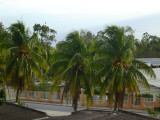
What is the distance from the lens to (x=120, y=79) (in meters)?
14.6

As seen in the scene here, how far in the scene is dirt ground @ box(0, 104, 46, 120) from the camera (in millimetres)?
15594

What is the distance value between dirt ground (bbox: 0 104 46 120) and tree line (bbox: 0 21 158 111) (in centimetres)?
198

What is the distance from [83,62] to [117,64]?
8.17 feet

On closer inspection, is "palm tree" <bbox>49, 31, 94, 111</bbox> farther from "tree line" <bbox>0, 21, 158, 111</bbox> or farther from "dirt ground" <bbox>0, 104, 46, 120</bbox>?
"dirt ground" <bbox>0, 104, 46, 120</bbox>

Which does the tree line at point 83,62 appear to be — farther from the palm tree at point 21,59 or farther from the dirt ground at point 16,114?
the dirt ground at point 16,114

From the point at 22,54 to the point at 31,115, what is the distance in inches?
192

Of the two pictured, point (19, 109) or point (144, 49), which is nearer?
point (19, 109)

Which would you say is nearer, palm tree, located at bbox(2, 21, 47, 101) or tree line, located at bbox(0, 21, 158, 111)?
tree line, located at bbox(0, 21, 158, 111)

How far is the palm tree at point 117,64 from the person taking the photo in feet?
49.4

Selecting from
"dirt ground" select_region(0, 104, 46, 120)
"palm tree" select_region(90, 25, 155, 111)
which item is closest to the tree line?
"palm tree" select_region(90, 25, 155, 111)

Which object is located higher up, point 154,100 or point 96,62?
point 96,62

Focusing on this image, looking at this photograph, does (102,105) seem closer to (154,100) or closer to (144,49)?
(154,100)

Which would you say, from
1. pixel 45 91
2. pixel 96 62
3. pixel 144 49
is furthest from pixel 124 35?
pixel 144 49

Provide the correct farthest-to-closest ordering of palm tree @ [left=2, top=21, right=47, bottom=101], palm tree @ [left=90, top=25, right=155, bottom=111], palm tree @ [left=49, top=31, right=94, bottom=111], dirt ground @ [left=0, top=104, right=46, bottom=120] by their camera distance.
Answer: palm tree @ [left=2, top=21, right=47, bottom=101] < palm tree @ [left=49, top=31, right=94, bottom=111] < dirt ground @ [left=0, top=104, right=46, bottom=120] < palm tree @ [left=90, top=25, right=155, bottom=111]
